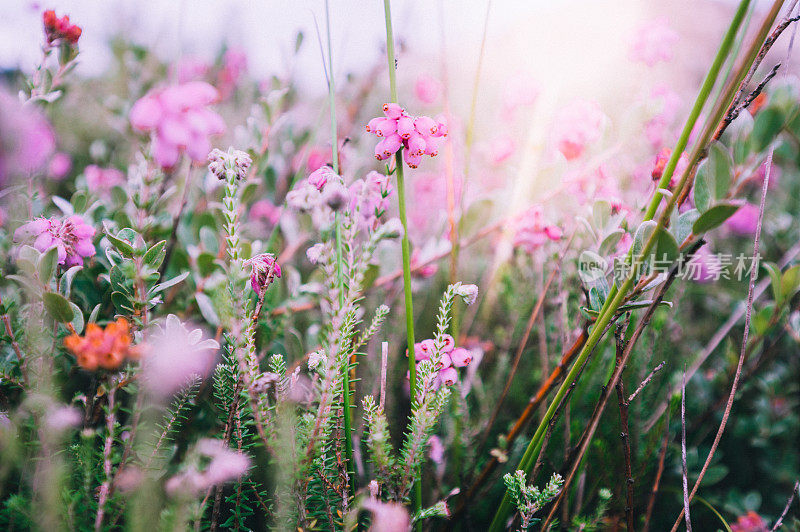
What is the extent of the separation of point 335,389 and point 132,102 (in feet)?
4.59

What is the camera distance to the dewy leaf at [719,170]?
0.51m

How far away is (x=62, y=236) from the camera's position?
0.72m

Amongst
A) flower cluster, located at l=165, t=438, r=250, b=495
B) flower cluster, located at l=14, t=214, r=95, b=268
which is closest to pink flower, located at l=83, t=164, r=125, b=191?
flower cluster, located at l=14, t=214, r=95, b=268

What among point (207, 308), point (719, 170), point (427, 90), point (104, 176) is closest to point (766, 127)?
point (719, 170)

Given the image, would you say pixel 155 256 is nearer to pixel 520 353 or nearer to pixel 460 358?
pixel 460 358

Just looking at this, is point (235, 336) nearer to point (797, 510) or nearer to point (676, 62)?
point (797, 510)

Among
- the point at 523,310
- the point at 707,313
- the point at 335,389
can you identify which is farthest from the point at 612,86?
the point at 335,389

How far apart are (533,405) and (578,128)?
0.71 m

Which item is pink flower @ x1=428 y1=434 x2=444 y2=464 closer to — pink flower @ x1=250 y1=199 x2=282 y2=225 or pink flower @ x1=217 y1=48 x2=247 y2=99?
pink flower @ x1=250 y1=199 x2=282 y2=225

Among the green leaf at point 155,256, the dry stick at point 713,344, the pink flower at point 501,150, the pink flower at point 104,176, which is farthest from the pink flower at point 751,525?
the pink flower at point 104,176

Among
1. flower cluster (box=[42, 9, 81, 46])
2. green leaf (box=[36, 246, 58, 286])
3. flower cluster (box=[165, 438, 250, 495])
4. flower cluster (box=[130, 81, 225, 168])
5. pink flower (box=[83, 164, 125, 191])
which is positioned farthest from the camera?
pink flower (box=[83, 164, 125, 191])

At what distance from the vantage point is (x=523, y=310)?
126cm

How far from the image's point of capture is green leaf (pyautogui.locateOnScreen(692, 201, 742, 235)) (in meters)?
0.49

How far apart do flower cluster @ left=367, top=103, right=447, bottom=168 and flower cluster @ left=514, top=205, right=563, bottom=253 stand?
434mm
